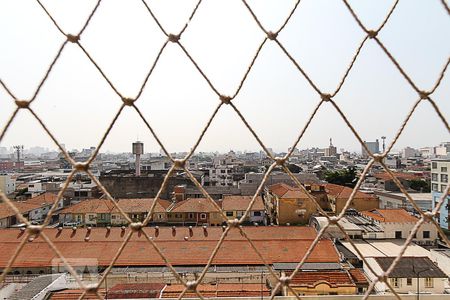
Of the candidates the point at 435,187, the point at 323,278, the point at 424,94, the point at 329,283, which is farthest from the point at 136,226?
the point at 435,187

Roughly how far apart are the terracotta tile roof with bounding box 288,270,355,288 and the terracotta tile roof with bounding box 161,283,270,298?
360mm

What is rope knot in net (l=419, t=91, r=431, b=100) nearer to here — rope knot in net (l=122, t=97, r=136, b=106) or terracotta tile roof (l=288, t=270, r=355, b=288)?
rope knot in net (l=122, t=97, r=136, b=106)

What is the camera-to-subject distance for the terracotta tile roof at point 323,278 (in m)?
3.81

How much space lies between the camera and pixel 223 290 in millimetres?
3754

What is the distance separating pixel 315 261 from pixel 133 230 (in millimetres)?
4694

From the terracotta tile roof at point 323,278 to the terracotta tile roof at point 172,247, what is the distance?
0.67 m

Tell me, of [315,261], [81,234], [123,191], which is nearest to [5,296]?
[81,234]

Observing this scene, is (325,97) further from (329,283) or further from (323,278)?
(323,278)

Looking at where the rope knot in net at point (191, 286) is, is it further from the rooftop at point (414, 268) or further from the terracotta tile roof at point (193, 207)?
the terracotta tile roof at point (193, 207)

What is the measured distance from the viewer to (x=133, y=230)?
71cm

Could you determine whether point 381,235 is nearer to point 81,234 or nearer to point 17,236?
point 81,234

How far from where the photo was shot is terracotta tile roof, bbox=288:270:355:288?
3.81m

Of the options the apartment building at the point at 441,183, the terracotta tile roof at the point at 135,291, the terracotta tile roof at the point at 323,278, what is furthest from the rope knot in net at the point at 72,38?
the apartment building at the point at 441,183

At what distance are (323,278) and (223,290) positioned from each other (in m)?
1.04
